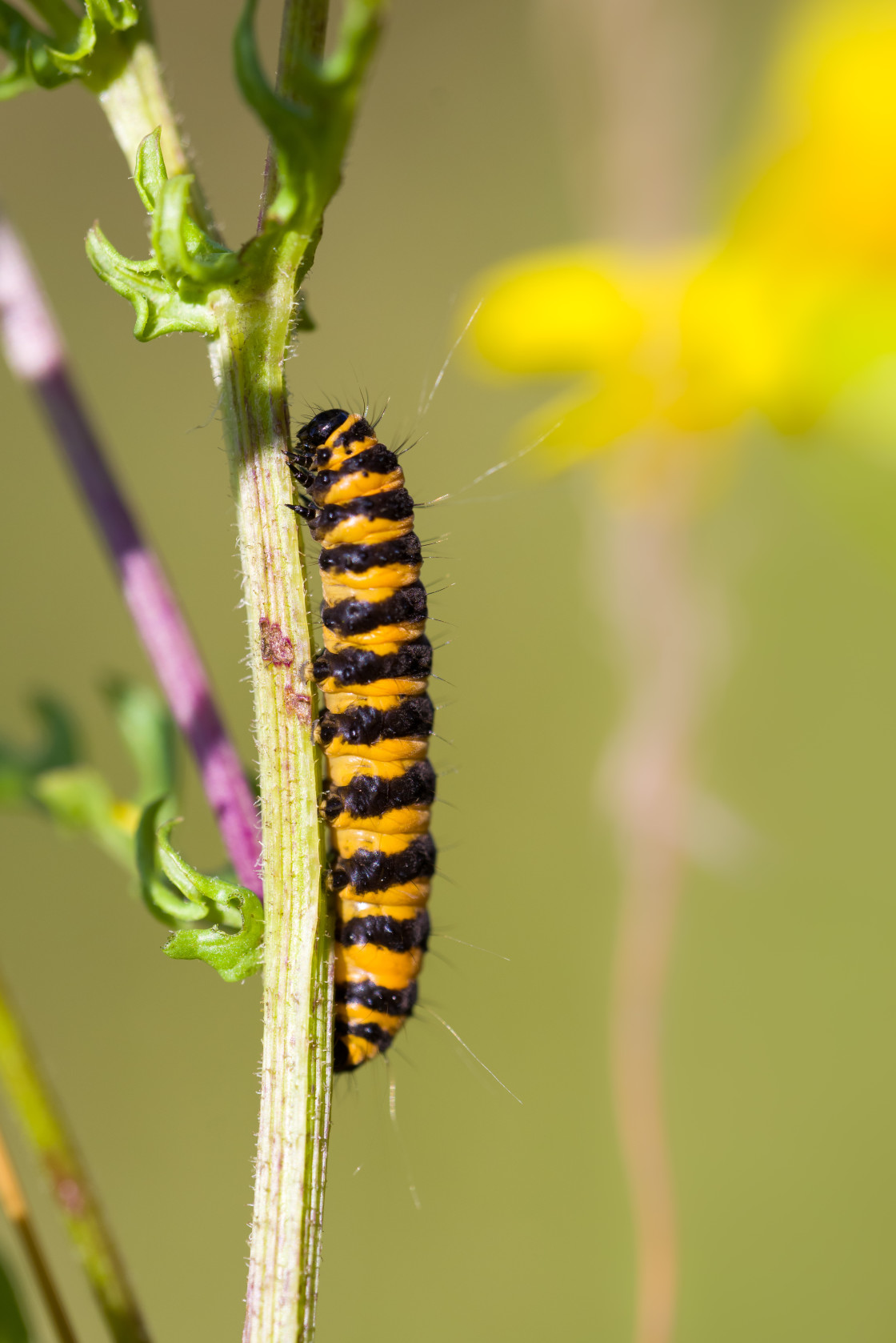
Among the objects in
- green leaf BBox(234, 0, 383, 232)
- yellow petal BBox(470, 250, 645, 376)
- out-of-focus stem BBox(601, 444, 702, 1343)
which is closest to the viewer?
green leaf BBox(234, 0, 383, 232)

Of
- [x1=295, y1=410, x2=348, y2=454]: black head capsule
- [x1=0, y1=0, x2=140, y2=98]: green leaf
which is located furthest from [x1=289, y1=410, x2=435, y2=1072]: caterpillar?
[x1=0, y1=0, x2=140, y2=98]: green leaf

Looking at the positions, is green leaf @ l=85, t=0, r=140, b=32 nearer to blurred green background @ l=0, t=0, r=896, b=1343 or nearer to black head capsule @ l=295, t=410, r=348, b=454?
black head capsule @ l=295, t=410, r=348, b=454

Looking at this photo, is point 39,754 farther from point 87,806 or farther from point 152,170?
point 152,170

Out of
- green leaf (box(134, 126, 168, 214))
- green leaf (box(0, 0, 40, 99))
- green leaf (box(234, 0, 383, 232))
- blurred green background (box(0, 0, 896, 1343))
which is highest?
green leaf (box(0, 0, 40, 99))

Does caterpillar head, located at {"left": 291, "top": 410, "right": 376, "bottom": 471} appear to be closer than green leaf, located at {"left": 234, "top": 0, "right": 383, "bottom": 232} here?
No

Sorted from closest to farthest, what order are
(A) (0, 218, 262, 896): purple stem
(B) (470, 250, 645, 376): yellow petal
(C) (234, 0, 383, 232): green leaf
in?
(C) (234, 0, 383, 232): green leaf, (A) (0, 218, 262, 896): purple stem, (B) (470, 250, 645, 376): yellow petal

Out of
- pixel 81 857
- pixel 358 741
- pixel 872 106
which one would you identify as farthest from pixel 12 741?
pixel 81 857

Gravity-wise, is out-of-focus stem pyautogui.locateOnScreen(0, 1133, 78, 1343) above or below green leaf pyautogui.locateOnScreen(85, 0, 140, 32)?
below
